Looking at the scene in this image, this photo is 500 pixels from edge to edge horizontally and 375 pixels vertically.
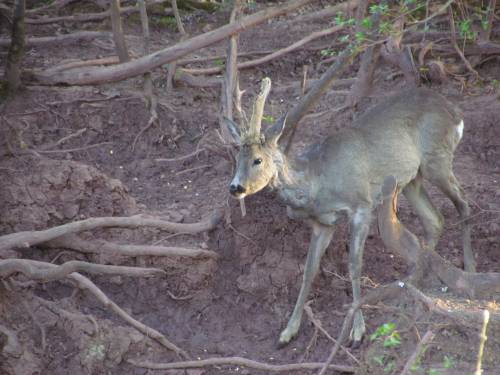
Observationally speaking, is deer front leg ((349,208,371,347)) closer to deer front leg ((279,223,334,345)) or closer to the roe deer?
the roe deer

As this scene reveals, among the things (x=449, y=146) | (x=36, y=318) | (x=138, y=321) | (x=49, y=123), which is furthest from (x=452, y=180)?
(x=49, y=123)

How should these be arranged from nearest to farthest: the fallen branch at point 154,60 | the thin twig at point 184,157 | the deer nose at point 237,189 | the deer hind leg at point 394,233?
the deer hind leg at point 394,233 < the deer nose at point 237,189 < the fallen branch at point 154,60 < the thin twig at point 184,157

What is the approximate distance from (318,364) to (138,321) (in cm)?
183

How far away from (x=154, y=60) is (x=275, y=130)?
3.74 m

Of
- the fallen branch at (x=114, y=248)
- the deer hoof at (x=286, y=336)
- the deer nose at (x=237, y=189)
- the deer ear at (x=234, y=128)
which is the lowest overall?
the deer hoof at (x=286, y=336)

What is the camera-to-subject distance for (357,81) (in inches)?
459

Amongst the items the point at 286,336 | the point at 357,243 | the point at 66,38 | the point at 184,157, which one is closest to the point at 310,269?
the point at 357,243

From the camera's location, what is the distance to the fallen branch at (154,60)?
9.99 metres

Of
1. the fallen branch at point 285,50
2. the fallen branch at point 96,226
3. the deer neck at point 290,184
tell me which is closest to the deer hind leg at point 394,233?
the deer neck at point 290,184

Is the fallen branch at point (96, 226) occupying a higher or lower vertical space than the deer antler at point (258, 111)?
lower

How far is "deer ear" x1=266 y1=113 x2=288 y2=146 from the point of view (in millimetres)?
7855

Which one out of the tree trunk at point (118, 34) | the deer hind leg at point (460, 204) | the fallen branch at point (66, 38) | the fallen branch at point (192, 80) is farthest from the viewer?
the fallen branch at point (66, 38)

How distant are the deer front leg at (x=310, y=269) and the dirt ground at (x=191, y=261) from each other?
13 cm

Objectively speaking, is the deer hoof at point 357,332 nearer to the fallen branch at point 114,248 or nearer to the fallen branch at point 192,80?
the fallen branch at point 114,248
